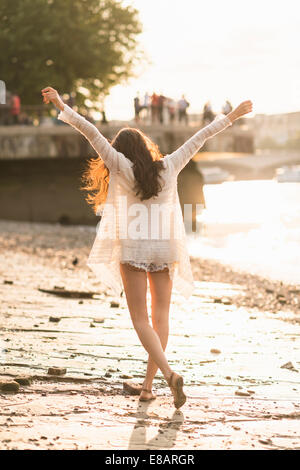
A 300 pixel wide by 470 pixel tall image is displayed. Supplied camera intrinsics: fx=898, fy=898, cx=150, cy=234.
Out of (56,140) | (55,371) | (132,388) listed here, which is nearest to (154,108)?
(56,140)

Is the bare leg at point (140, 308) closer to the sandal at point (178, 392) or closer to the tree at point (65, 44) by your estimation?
the sandal at point (178, 392)

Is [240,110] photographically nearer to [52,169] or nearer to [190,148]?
[190,148]

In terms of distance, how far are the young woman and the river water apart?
1251 centimetres

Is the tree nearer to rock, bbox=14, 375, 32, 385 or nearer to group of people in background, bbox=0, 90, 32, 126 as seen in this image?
group of people in background, bbox=0, 90, 32, 126

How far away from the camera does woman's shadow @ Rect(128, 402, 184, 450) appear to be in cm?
453

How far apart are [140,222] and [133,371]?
5.21ft

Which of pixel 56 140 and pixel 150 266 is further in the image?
pixel 56 140

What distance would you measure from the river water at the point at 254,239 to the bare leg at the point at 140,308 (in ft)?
41.2

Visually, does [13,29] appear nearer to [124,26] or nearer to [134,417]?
[124,26]

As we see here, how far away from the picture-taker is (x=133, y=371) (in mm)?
6672

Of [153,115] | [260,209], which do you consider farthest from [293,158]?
[153,115]

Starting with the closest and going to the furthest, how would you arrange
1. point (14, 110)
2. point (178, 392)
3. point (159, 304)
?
point (178, 392)
point (159, 304)
point (14, 110)

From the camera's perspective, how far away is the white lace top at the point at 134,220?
548 centimetres

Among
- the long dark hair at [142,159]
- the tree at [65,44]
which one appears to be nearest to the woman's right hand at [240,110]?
the long dark hair at [142,159]
